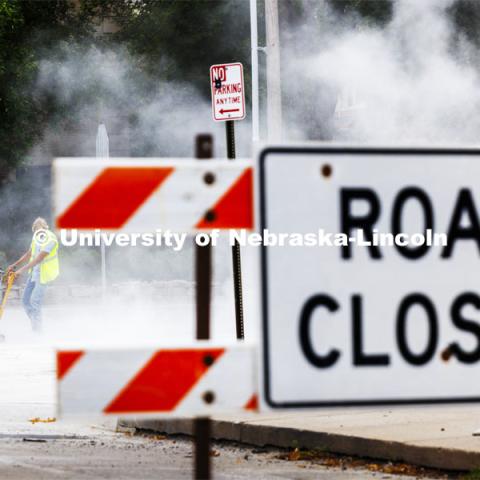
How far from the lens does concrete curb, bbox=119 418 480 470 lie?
8.03 meters

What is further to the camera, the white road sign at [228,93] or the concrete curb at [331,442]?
the white road sign at [228,93]

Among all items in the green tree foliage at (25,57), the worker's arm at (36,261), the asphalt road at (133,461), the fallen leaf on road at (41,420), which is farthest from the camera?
the green tree foliage at (25,57)

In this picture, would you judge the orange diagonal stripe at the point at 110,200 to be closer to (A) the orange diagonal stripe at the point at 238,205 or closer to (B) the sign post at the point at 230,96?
(A) the orange diagonal stripe at the point at 238,205

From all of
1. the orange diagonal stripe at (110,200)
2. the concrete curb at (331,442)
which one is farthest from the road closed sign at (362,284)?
the concrete curb at (331,442)

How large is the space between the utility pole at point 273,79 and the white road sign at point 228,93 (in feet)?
28.6

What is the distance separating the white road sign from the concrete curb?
10.3 ft

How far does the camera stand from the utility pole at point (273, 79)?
2235 centimetres

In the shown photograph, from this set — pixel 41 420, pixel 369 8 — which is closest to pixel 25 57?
pixel 369 8

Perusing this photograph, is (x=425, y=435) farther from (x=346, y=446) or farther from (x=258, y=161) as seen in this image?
(x=258, y=161)

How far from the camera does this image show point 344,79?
32938mm

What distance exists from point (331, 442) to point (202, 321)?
4902 mm

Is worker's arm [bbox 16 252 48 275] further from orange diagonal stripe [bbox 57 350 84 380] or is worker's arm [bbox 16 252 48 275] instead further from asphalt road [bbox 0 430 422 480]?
orange diagonal stripe [bbox 57 350 84 380]

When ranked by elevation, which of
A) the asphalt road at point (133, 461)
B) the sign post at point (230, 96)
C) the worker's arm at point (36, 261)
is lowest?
the asphalt road at point (133, 461)

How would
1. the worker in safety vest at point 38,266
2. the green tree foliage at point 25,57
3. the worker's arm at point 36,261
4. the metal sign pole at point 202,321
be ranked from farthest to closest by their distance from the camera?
the green tree foliage at point 25,57
the worker in safety vest at point 38,266
the worker's arm at point 36,261
the metal sign pole at point 202,321
